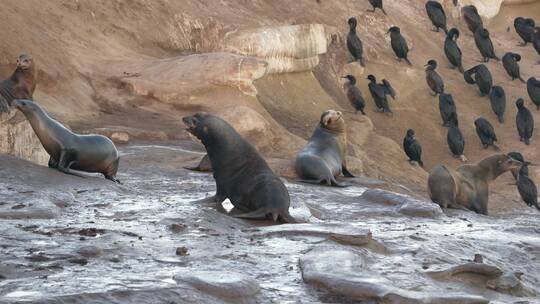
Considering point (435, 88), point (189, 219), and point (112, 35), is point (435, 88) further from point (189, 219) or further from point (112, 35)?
point (189, 219)

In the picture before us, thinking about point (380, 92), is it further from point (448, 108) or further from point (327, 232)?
point (327, 232)

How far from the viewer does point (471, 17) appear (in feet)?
108

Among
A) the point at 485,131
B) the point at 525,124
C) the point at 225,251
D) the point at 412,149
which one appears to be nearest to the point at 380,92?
the point at 485,131

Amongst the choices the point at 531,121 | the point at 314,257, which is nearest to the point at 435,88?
the point at 531,121

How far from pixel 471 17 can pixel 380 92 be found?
808cm

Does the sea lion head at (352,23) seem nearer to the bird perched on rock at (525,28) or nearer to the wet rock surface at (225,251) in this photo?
the bird perched on rock at (525,28)

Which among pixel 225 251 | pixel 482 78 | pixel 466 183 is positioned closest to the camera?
pixel 225 251

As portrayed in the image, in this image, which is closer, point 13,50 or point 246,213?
point 246,213

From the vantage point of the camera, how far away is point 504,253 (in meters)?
8.47

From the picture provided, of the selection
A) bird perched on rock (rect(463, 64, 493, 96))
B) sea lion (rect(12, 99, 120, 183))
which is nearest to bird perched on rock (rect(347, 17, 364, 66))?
bird perched on rock (rect(463, 64, 493, 96))

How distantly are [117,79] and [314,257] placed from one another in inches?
480

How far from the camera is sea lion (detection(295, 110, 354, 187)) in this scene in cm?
1320

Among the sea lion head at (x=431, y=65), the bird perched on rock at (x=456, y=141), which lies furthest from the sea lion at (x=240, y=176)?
the sea lion head at (x=431, y=65)

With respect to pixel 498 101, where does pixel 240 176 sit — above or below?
below
